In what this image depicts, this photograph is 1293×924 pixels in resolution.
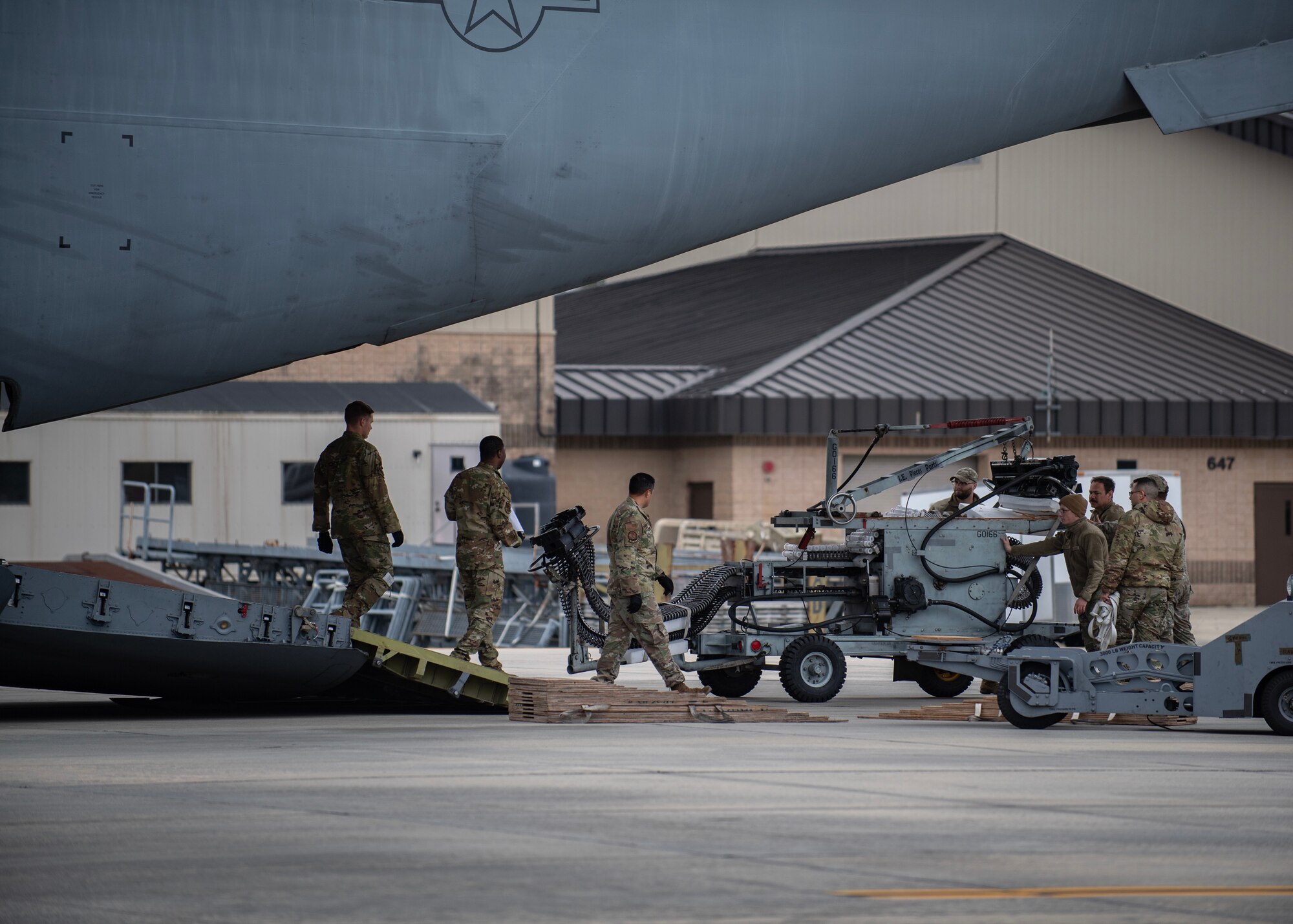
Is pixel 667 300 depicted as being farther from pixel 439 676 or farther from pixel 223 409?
pixel 439 676

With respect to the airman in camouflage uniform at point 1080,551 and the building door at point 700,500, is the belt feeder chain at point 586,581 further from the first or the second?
the building door at point 700,500

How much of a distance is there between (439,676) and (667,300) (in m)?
32.8

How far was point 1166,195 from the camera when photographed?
4009 cm

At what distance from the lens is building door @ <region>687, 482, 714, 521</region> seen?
36.5 m

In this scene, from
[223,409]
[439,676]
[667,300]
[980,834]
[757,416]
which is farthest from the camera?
[667,300]

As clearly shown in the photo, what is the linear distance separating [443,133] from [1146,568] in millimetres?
6780

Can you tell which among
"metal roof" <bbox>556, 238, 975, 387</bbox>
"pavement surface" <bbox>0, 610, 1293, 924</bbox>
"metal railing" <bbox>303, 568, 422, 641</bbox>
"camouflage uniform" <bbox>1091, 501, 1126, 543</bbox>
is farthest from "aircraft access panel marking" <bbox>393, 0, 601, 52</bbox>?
"metal roof" <bbox>556, 238, 975, 387</bbox>

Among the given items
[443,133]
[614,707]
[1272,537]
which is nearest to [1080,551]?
[614,707]

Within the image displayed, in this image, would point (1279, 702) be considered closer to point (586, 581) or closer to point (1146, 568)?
point (1146, 568)

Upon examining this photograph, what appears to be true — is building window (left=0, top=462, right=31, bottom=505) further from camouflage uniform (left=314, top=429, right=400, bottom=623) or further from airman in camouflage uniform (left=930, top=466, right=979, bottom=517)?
airman in camouflage uniform (left=930, top=466, right=979, bottom=517)

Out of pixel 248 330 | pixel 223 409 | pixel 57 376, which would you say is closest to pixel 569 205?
pixel 248 330

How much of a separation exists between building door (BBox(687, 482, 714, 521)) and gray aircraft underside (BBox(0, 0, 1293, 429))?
25744 millimetres

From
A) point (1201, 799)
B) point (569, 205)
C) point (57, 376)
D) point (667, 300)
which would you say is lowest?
point (1201, 799)

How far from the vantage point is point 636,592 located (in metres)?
12.7
